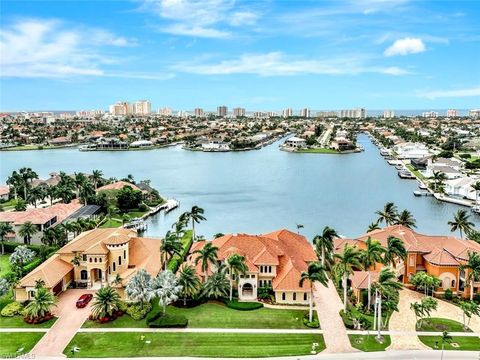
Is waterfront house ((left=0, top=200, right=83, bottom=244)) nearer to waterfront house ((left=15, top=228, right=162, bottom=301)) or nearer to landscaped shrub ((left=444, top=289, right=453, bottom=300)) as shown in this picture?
waterfront house ((left=15, top=228, right=162, bottom=301))

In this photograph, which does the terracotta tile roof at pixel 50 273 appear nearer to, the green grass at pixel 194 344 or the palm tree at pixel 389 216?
the green grass at pixel 194 344

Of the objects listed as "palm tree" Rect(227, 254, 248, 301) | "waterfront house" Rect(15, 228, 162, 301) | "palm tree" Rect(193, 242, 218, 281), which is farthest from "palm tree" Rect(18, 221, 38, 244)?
"palm tree" Rect(227, 254, 248, 301)

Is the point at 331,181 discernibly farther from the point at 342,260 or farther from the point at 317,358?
the point at 317,358

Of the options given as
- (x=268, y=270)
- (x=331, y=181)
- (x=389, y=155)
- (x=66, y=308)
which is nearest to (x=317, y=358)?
(x=268, y=270)

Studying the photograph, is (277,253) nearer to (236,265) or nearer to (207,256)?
(236,265)

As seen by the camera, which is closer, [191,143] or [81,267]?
[81,267]
